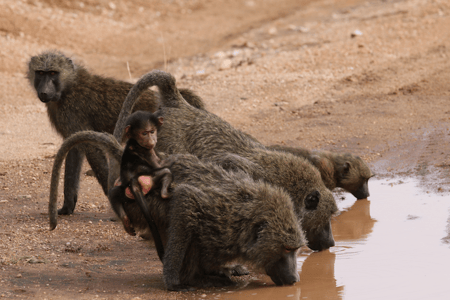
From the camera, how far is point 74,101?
6.85 meters

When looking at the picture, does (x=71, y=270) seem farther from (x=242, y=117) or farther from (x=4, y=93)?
(x=4, y=93)

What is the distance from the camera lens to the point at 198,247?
456cm

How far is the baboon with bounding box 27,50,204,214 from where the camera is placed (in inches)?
267

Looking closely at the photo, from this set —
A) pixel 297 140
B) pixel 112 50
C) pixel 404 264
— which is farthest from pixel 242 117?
pixel 112 50

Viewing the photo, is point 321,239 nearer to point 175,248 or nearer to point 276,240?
point 276,240

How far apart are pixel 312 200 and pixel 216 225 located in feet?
3.69

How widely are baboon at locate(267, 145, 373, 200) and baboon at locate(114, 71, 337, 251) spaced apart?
155 centimetres

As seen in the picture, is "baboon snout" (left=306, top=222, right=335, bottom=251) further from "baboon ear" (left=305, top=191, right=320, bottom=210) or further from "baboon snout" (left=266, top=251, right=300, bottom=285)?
"baboon snout" (left=266, top=251, right=300, bottom=285)

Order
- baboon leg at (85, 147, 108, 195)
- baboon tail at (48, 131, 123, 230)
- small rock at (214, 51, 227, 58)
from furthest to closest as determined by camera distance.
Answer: small rock at (214, 51, 227, 58) → baboon leg at (85, 147, 108, 195) → baboon tail at (48, 131, 123, 230)

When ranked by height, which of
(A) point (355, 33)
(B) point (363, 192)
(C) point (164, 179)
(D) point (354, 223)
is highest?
(A) point (355, 33)

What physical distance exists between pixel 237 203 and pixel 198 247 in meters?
0.44

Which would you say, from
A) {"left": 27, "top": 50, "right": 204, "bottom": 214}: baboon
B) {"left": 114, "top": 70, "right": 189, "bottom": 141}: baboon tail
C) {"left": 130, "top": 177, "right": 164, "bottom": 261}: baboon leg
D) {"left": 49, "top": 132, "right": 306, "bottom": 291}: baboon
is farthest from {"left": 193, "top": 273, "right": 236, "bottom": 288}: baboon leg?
{"left": 27, "top": 50, "right": 204, "bottom": 214}: baboon

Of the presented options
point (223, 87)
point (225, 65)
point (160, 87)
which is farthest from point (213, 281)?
point (225, 65)

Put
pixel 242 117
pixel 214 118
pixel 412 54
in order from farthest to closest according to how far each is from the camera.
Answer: pixel 412 54 < pixel 242 117 < pixel 214 118
